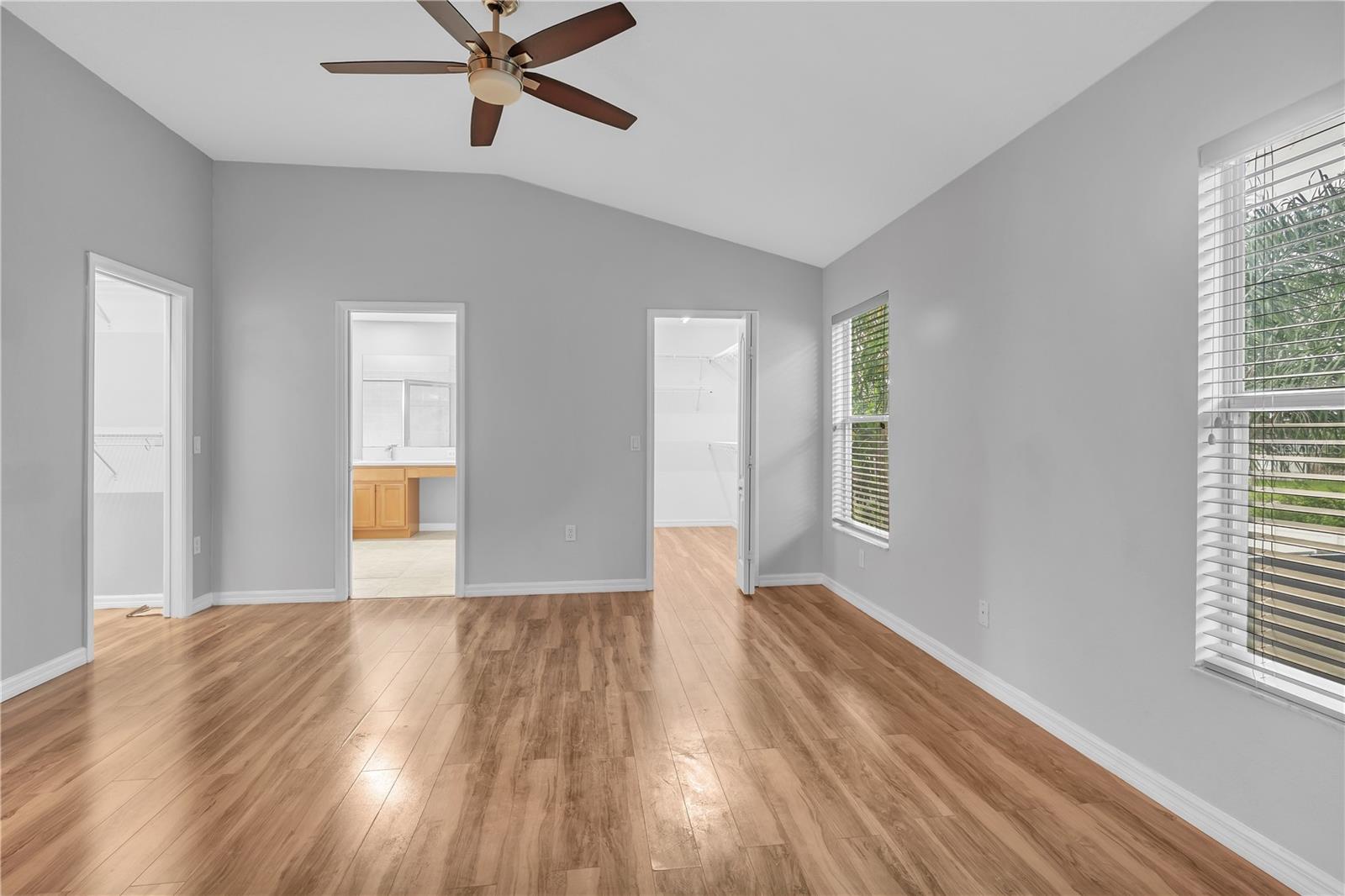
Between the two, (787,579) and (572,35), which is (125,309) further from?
(787,579)

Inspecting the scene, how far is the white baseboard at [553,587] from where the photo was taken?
4.81m

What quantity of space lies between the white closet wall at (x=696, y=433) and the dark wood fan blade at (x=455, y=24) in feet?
19.9

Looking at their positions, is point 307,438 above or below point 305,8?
below

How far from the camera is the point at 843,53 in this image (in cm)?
257

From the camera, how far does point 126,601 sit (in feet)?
14.5

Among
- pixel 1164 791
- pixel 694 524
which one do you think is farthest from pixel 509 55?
pixel 694 524

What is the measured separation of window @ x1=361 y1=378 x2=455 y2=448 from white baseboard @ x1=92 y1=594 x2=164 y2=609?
11.5 feet

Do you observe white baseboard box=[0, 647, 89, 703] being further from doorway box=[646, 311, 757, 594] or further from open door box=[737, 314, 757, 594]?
doorway box=[646, 311, 757, 594]

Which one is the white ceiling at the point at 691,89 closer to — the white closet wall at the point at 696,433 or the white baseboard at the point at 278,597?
the white baseboard at the point at 278,597

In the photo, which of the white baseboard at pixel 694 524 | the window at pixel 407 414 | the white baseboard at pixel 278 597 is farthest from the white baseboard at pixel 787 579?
the window at pixel 407 414

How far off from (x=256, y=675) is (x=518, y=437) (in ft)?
7.26

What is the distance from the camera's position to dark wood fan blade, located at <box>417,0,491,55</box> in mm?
2102

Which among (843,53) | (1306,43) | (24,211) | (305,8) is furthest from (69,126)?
(1306,43)

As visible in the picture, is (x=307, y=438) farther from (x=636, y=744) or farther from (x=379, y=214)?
(x=636, y=744)
